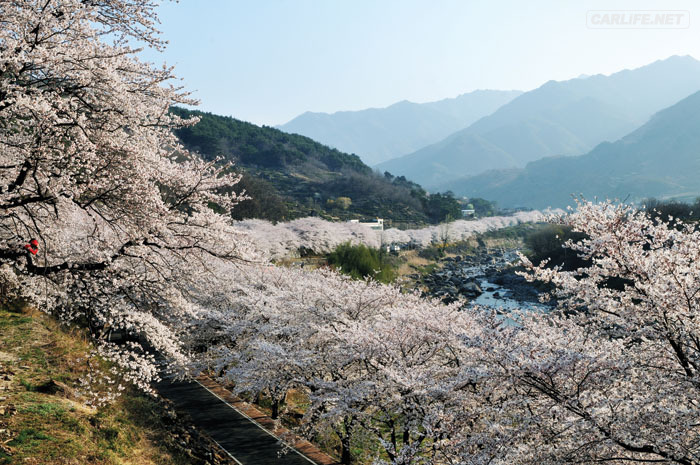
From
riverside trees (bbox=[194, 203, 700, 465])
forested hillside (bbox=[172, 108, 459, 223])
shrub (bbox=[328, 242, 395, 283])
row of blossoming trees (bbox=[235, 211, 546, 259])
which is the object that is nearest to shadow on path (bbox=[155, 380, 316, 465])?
riverside trees (bbox=[194, 203, 700, 465])

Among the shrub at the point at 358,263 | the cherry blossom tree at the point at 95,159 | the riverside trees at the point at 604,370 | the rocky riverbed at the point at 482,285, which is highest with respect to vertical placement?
the cherry blossom tree at the point at 95,159

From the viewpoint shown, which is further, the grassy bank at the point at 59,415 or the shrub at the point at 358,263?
the shrub at the point at 358,263

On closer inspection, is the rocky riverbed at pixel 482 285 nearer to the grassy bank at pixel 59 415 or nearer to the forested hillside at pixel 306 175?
the forested hillside at pixel 306 175

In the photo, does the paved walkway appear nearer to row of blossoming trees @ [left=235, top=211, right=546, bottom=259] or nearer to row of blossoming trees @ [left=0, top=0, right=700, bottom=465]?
row of blossoming trees @ [left=0, top=0, right=700, bottom=465]

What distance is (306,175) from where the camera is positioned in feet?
400

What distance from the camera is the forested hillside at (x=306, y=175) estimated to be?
318 feet

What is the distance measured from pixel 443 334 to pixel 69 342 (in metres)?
11.6

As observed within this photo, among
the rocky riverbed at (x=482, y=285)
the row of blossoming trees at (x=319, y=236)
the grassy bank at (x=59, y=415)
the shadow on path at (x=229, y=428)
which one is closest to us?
the grassy bank at (x=59, y=415)

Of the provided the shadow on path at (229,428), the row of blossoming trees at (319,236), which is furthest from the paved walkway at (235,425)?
the row of blossoming trees at (319,236)

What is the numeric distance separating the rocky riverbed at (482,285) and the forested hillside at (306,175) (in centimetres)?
2526

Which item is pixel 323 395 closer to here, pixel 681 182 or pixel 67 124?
pixel 67 124

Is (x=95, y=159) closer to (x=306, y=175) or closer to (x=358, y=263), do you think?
(x=358, y=263)

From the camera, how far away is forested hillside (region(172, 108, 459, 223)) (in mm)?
97000

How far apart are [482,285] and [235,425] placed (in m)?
44.1
